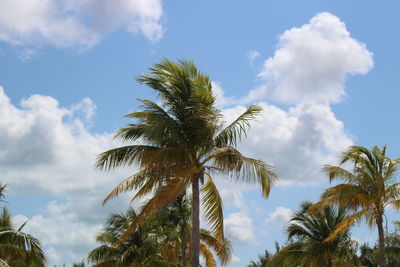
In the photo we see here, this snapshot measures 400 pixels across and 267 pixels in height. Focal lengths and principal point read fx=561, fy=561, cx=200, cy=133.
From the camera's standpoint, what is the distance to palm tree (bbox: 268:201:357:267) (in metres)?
30.4

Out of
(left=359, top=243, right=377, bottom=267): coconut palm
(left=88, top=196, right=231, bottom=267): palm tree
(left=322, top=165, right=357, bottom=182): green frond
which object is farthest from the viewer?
(left=359, top=243, right=377, bottom=267): coconut palm

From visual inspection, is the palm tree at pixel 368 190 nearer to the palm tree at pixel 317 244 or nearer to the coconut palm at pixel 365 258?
the palm tree at pixel 317 244

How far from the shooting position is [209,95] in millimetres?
19688

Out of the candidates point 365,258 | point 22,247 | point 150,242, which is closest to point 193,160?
point 22,247

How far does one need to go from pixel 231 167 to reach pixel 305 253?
15.0 m

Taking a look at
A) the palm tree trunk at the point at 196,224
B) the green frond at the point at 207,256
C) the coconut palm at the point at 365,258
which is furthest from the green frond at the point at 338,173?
the coconut palm at the point at 365,258

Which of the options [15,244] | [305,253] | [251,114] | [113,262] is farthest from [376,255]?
[15,244]

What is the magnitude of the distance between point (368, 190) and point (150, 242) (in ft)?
42.6

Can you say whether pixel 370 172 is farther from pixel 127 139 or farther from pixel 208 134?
pixel 127 139

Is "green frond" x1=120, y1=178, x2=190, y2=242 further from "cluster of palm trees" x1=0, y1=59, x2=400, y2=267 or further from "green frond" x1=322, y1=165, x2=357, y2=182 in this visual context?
"green frond" x1=322, y1=165, x2=357, y2=182

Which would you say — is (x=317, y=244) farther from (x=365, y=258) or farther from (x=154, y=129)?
(x=365, y=258)

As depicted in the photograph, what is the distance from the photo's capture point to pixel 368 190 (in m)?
21.6

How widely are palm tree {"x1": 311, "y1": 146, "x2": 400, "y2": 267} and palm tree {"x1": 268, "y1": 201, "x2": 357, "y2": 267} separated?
837 centimetres

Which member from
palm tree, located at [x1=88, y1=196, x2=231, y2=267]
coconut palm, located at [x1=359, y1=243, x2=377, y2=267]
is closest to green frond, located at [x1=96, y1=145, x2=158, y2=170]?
palm tree, located at [x1=88, y1=196, x2=231, y2=267]
